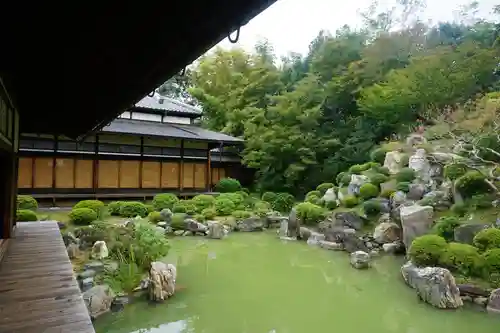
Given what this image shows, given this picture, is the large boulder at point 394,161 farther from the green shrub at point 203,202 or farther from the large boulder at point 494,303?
the large boulder at point 494,303

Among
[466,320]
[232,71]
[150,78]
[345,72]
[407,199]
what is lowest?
[466,320]

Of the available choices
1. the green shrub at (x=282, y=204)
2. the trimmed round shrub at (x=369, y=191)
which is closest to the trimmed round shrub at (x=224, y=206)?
the green shrub at (x=282, y=204)

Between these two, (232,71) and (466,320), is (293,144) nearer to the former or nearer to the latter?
(232,71)

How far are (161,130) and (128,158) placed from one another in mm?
1864

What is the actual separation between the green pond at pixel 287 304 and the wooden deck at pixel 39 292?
114 centimetres

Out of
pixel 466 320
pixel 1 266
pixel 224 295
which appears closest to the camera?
pixel 1 266

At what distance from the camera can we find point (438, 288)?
5.57m

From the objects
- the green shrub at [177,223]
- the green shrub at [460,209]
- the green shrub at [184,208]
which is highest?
the green shrub at [460,209]

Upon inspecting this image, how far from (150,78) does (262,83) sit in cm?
1927

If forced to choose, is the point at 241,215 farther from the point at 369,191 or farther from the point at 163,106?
the point at 163,106

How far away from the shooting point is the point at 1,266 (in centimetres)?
390

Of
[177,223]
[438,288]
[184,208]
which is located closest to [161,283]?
[438,288]

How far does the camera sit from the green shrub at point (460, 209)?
812 centimetres

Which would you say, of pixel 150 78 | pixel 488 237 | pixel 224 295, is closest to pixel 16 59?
pixel 150 78
